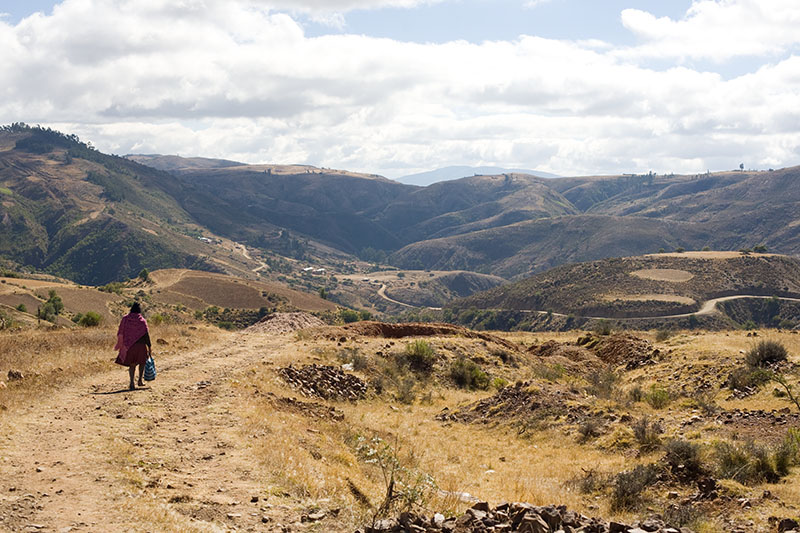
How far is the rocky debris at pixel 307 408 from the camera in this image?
1444cm

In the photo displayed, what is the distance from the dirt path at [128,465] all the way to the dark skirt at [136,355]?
2.13ft

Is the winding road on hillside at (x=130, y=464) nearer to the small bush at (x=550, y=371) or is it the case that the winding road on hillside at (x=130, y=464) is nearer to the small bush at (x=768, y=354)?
the small bush at (x=550, y=371)

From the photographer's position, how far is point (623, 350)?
93.5 ft

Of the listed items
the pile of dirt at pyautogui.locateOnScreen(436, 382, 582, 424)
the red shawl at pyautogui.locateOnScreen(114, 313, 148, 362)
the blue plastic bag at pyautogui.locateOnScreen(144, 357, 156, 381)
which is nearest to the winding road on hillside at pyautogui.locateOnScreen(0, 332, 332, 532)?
the blue plastic bag at pyautogui.locateOnScreen(144, 357, 156, 381)

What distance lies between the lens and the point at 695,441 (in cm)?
1129

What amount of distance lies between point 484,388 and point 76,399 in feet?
49.4

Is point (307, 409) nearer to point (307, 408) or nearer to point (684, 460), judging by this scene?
point (307, 408)

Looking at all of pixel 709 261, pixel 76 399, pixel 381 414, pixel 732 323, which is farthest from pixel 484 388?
pixel 709 261

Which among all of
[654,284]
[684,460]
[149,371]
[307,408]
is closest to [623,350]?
[307,408]

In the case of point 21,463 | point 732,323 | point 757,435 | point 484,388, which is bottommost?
point 732,323

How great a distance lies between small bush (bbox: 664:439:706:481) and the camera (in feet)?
32.2

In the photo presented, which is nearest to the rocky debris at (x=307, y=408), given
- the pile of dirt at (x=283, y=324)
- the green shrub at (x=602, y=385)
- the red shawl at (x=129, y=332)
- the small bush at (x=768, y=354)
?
the red shawl at (x=129, y=332)

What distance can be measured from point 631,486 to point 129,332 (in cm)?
1129

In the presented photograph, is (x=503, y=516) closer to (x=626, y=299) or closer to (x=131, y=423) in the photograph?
(x=131, y=423)
